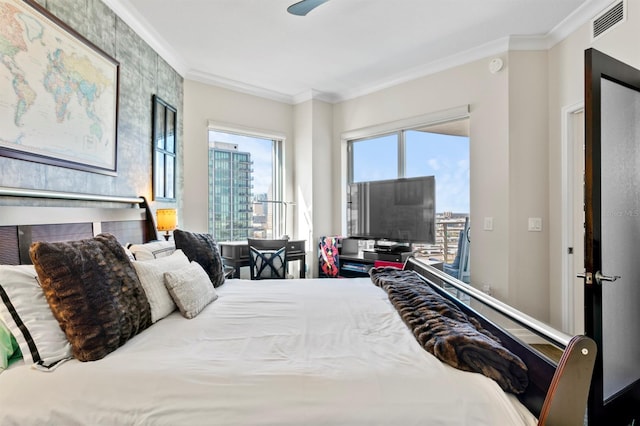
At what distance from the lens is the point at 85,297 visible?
4.18ft

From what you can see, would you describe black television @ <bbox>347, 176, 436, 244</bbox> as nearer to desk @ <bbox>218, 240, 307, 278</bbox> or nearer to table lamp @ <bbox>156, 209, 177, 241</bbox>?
desk @ <bbox>218, 240, 307, 278</bbox>

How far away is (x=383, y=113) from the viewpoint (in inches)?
164

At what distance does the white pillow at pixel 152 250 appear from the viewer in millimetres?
2100

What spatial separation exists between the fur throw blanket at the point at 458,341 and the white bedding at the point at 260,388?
1.5 inches

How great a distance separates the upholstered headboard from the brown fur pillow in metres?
0.40

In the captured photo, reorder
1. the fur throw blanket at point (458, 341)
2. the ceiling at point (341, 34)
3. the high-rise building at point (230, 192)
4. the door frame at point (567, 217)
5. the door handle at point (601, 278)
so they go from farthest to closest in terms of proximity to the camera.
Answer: the high-rise building at point (230, 192) → the door frame at point (567, 217) → the ceiling at point (341, 34) → the door handle at point (601, 278) → the fur throw blanket at point (458, 341)

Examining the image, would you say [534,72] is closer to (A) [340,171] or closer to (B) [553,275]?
(B) [553,275]

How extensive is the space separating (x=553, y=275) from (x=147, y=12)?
4.20m

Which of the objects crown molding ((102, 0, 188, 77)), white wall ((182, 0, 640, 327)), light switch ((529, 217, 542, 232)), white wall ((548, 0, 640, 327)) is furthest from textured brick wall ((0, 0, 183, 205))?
white wall ((548, 0, 640, 327))

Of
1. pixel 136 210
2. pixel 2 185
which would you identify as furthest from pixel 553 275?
pixel 2 185

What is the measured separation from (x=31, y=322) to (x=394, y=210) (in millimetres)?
3324

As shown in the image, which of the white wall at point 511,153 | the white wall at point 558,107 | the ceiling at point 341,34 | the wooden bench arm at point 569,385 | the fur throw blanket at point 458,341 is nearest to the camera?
the wooden bench arm at point 569,385

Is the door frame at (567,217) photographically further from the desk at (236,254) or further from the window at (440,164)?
the desk at (236,254)

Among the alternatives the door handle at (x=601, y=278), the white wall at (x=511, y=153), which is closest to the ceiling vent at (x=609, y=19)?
the white wall at (x=511, y=153)
